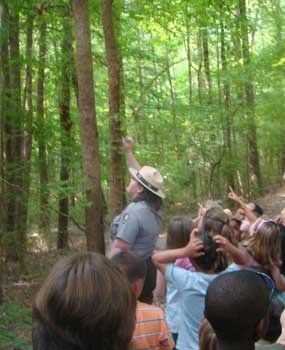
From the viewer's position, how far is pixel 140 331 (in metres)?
2.65

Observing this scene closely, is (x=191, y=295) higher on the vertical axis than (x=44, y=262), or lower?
higher

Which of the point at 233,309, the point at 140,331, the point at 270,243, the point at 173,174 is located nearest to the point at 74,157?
the point at 173,174

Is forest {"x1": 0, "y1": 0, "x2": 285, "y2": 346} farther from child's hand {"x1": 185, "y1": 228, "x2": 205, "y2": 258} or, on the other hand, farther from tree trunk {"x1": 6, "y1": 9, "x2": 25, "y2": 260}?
child's hand {"x1": 185, "y1": 228, "x2": 205, "y2": 258}

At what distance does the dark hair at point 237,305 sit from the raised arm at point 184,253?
897mm

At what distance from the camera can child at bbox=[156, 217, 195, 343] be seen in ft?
12.5

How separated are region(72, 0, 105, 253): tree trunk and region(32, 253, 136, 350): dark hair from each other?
18.1 ft

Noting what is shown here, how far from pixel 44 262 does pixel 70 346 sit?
1018 centimetres

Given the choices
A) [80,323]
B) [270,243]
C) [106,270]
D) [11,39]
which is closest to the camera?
[80,323]

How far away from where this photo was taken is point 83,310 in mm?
1562

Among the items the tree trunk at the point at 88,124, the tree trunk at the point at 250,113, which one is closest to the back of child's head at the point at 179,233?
the tree trunk at the point at 88,124

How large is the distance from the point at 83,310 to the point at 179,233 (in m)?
2.47

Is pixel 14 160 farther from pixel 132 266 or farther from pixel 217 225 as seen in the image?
pixel 132 266

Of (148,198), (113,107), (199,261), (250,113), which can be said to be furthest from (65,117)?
(199,261)

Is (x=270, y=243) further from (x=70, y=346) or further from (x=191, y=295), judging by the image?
(x=70, y=346)
